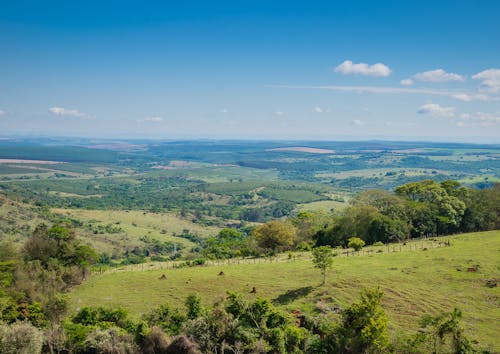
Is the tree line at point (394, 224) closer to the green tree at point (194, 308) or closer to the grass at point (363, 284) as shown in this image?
the grass at point (363, 284)

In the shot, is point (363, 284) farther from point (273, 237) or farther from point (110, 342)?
point (273, 237)

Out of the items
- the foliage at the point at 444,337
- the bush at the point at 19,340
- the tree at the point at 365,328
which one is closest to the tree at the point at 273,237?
the tree at the point at 365,328

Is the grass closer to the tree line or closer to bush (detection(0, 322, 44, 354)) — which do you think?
bush (detection(0, 322, 44, 354))

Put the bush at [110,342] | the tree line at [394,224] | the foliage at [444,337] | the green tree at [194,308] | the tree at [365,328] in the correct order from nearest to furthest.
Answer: the foliage at [444,337] → the tree at [365,328] → the bush at [110,342] → the green tree at [194,308] → the tree line at [394,224]

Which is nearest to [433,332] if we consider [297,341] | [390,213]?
[297,341]

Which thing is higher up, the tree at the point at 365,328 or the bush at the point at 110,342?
the tree at the point at 365,328

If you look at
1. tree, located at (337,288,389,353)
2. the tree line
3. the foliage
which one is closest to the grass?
the foliage
